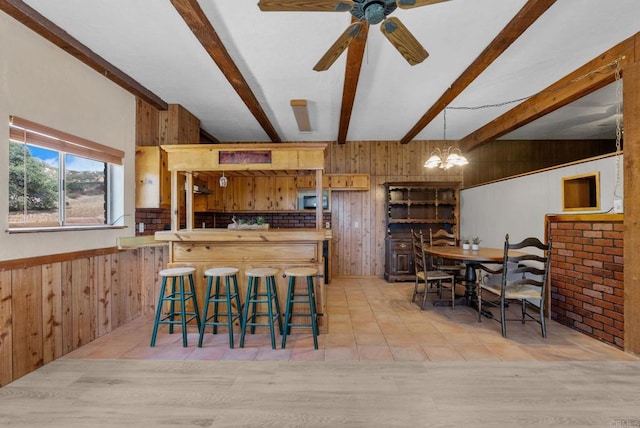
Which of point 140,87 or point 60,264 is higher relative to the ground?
point 140,87

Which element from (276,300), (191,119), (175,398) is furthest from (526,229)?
(191,119)

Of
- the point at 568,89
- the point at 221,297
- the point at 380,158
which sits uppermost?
the point at 568,89

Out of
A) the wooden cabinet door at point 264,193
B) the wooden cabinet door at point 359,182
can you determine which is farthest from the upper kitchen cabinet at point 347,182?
the wooden cabinet door at point 264,193

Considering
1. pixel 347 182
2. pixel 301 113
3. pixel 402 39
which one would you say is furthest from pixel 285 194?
pixel 402 39

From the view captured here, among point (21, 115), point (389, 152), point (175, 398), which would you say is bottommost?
point (175, 398)

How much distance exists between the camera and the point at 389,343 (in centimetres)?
293

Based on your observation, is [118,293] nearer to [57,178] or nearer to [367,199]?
[57,178]

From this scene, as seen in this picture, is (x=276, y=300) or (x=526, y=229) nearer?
(x=276, y=300)

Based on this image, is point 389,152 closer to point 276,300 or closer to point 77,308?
point 276,300

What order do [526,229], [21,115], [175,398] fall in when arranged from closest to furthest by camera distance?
[175,398]
[21,115]
[526,229]

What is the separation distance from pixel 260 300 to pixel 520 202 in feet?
12.2

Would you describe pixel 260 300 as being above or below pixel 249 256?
below

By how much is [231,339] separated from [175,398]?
771mm

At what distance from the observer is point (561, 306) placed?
3.48m
